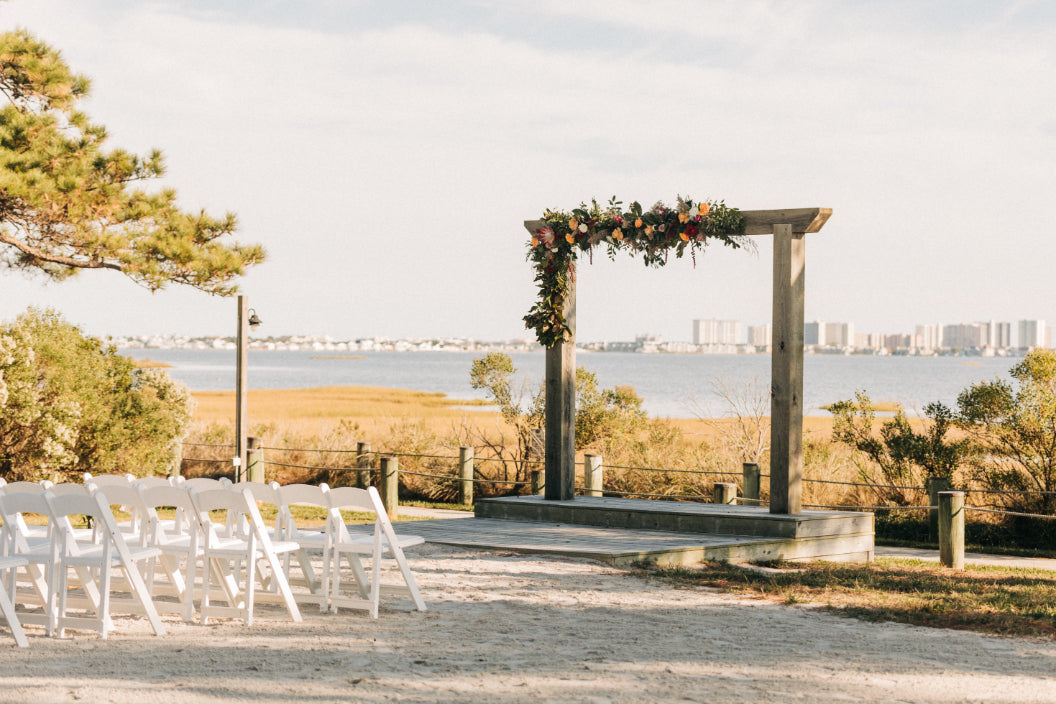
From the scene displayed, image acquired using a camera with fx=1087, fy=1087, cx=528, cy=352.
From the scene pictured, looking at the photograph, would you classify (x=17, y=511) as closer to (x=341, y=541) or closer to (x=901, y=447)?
(x=341, y=541)

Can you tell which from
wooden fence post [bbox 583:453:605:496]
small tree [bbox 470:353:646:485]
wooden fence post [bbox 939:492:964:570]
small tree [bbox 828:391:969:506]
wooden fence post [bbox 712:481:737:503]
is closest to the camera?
wooden fence post [bbox 939:492:964:570]

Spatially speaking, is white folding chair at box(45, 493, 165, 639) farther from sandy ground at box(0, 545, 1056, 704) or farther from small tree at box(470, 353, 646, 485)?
small tree at box(470, 353, 646, 485)

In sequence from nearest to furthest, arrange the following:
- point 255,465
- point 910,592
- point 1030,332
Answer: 1. point 910,592
2. point 255,465
3. point 1030,332

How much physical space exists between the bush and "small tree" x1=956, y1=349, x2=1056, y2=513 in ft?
38.5

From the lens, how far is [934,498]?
1373cm

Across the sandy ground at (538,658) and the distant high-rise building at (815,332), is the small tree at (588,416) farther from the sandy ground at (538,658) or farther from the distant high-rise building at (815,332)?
the distant high-rise building at (815,332)

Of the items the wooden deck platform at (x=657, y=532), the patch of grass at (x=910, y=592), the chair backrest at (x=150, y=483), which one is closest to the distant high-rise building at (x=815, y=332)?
the wooden deck platform at (x=657, y=532)

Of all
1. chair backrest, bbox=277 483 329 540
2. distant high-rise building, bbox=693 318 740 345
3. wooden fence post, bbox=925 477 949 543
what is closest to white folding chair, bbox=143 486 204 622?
chair backrest, bbox=277 483 329 540

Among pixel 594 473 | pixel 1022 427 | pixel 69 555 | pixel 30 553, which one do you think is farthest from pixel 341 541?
pixel 1022 427

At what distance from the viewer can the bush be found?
1476cm

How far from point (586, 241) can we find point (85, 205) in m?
6.43

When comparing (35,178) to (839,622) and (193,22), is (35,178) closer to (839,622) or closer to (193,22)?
(193,22)

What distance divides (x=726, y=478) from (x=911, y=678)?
10835mm

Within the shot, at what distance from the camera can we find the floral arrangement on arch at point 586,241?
11.6 m
